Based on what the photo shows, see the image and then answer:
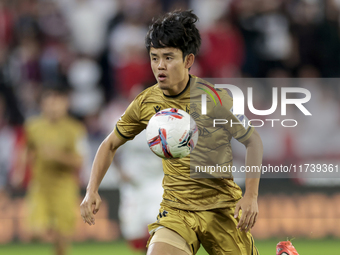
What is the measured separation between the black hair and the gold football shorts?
1.24 metres

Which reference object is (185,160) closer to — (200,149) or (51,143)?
(200,149)

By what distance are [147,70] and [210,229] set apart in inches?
226

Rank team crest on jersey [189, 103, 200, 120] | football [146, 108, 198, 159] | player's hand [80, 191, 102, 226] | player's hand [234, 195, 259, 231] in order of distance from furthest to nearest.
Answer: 1. team crest on jersey [189, 103, 200, 120]
2. player's hand [80, 191, 102, 226]
3. football [146, 108, 198, 159]
4. player's hand [234, 195, 259, 231]

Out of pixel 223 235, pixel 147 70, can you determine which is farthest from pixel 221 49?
pixel 223 235

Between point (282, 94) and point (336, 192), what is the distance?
186 cm

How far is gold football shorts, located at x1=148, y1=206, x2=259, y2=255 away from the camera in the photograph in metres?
3.93

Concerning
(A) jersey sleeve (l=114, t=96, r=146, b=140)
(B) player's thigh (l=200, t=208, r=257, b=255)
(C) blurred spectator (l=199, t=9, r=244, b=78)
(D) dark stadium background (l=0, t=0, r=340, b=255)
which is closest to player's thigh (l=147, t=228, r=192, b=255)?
(B) player's thigh (l=200, t=208, r=257, b=255)

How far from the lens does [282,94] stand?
8867 mm

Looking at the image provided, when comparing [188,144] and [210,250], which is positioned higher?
[188,144]

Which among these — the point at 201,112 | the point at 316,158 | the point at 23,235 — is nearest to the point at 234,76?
the point at 316,158

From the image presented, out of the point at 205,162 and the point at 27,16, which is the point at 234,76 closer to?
the point at 27,16

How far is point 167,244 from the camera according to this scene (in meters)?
3.76

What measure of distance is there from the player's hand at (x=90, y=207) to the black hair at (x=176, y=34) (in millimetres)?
1244

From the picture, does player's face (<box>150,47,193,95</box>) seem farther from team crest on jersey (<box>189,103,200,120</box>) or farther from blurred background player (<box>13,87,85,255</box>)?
blurred background player (<box>13,87,85,255</box>)
